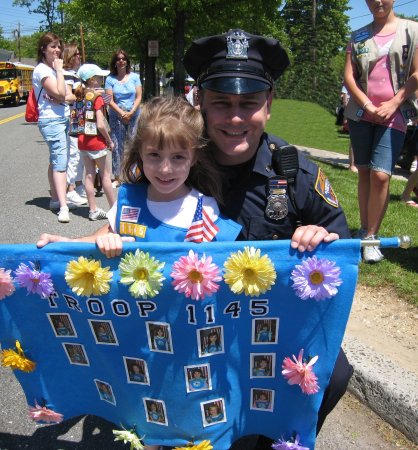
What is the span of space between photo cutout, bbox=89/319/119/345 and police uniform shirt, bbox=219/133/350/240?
675 mm

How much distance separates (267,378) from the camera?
6.28ft

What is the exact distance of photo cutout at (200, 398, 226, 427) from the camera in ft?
6.34

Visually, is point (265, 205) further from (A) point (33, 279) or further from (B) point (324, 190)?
(A) point (33, 279)

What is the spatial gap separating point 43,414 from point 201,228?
104cm

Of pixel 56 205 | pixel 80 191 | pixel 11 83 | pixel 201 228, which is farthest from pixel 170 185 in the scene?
pixel 11 83

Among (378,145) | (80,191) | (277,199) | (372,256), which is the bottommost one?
(80,191)

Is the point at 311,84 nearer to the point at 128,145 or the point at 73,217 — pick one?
the point at 73,217

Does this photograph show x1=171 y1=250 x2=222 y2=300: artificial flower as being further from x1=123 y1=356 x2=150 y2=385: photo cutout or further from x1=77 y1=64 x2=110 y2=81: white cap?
x1=77 y1=64 x2=110 y2=81: white cap

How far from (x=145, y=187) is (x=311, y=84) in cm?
3613

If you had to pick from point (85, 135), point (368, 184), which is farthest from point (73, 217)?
point (368, 184)

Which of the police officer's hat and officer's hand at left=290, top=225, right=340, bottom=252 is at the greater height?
the police officer's hat

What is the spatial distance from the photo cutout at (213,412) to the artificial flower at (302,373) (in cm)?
31

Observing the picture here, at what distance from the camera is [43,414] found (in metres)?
2.07

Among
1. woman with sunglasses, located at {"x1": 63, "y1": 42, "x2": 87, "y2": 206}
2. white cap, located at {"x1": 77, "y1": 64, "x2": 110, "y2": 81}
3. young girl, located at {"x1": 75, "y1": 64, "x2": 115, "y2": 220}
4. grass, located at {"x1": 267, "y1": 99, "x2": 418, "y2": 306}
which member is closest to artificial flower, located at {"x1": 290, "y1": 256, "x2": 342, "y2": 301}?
grass, located at {"x1": 267, "y1": 99, "x2": 418, "y2": 306}
